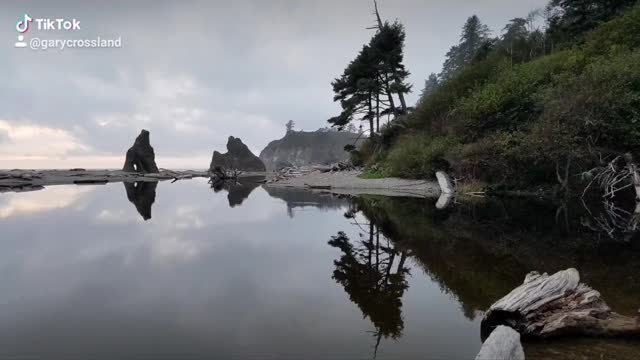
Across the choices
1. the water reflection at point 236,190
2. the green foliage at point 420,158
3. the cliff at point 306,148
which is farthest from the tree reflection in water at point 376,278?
the cliff at point 306,148

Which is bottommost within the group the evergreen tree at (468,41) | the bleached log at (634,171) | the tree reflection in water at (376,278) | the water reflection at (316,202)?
the tree reflection in water at (376,278)

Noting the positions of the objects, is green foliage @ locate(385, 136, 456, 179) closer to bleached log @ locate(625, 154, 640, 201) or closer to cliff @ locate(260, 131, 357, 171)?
bleached log @ locate(625, 154, 640, 201)

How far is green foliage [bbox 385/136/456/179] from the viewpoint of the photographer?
27.5 meters

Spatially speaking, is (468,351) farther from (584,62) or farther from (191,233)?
(584,62)

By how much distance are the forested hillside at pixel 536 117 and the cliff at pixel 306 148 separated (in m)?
122

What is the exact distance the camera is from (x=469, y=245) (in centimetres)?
903

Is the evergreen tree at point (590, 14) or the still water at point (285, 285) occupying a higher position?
the evergreen tree at point (590, 14)

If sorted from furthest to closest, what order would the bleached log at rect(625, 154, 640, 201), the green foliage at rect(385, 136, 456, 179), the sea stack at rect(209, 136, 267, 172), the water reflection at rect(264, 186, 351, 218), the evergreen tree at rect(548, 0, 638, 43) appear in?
1. the sea stack at rect(209, 136, 267, 172)
2. the evergreen tree at rect(548, 0, 638, 43)
3. the green foliage at rect(385, 136, 456, 179)
4. the water reflection at rect(264, 186, 351, 218)
5. the bleached log at rect(625, 154, 640, 201)

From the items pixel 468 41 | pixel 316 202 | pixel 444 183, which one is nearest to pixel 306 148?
pixel 468 41

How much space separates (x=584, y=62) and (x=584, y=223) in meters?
18.8

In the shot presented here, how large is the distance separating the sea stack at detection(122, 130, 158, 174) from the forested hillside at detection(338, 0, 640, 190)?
4410cm

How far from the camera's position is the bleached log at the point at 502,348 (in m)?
3.24

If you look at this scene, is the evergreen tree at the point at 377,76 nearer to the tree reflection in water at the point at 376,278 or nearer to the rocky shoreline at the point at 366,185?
the rocky shoreline at the point at 366,185

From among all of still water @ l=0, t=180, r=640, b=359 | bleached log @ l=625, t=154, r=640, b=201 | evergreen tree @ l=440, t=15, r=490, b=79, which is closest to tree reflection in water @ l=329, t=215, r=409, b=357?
still water @ l=0, t=180, r=640, b=359
